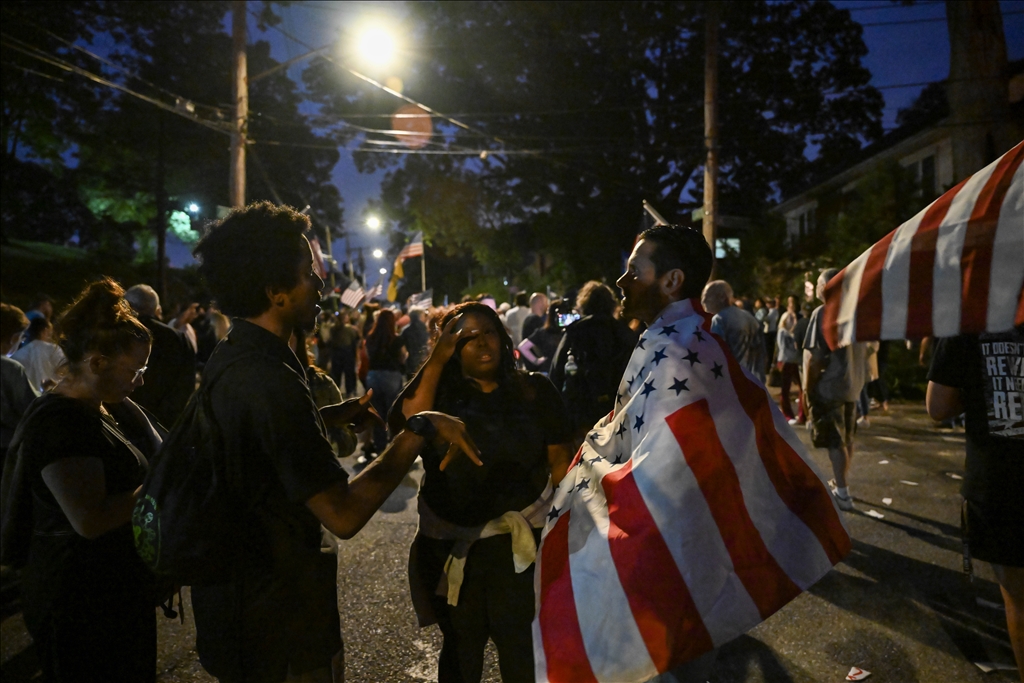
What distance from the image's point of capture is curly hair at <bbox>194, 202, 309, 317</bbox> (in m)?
1.87

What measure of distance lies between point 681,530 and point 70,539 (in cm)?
210

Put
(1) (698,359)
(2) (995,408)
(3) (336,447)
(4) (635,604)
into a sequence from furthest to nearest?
(2) (995,408)
(3) (336,447)
(1) (698,359)
(4) (635,604)

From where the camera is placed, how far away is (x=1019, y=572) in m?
2.87

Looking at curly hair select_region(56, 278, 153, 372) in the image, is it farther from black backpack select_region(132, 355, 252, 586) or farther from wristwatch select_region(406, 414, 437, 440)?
wristwatch select_region(406, 414, 437, 440)

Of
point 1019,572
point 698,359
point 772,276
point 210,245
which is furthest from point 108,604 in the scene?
point 772,276

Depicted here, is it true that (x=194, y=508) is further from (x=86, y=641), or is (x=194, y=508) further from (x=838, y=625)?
(x=838, y=625)

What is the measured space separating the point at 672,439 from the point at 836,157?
33188 millimetres

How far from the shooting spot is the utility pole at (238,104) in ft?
43.2

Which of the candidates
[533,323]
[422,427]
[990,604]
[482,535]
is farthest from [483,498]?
[533,323]

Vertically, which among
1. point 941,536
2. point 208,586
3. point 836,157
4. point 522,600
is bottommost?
point 941,536

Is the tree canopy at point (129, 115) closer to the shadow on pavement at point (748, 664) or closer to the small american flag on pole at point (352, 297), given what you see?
the small american flag on pole at point (352, 297)

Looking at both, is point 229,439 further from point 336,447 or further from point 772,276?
point 772,276

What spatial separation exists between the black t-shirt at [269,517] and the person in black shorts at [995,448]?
9.25 ft

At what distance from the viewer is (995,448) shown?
117 inches
